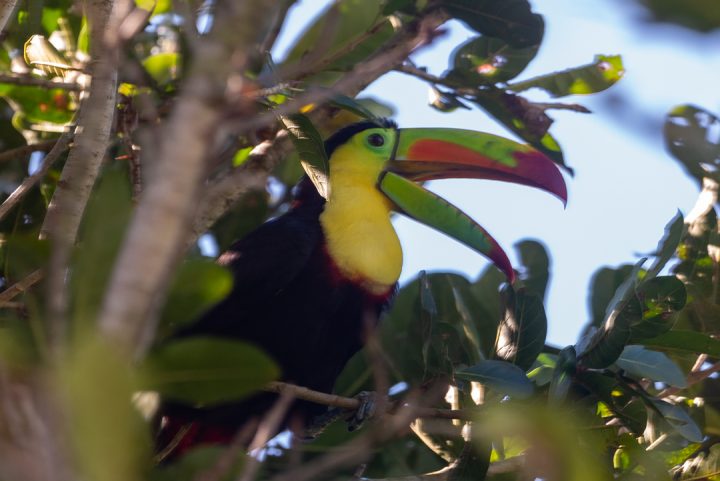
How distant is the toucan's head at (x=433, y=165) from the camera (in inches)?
A: 165

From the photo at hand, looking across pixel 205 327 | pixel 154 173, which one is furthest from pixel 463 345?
pixel 154 173

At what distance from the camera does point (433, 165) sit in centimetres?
443

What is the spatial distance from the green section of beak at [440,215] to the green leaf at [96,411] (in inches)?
109

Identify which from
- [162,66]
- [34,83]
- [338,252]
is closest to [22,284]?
[34,83]

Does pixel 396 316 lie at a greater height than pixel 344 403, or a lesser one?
lesser

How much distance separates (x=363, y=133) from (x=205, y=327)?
1.13 meters

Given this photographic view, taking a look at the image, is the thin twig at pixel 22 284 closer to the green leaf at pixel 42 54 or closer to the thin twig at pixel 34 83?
the thin twig at pixel 34 83

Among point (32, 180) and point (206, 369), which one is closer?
point (206, 369)

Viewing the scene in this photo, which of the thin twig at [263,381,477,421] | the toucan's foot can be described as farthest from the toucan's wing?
the thin twig at [263,381,477,421]

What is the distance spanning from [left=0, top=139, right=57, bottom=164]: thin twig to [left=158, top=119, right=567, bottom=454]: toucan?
76 centimetres

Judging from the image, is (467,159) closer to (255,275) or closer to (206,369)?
(255,275)

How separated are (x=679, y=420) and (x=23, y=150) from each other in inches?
90.7

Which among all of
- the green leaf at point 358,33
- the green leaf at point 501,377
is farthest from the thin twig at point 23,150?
the green leaf at point 501,377

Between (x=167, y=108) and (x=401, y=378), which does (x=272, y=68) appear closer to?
(x=167, y=108)
